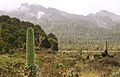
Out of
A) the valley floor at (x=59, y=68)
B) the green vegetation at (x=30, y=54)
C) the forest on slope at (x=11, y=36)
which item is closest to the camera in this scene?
the green vegetation at (x=30, y=54)

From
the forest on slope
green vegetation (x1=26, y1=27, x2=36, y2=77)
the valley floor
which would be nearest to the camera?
green vegetation (x1=26, y1=27, x2=36, y2=77)

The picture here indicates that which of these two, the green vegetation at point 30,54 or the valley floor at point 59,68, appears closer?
the green vegetation at point 30,54

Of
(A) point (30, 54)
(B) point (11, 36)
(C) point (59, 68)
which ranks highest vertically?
(B) point (11, 36)

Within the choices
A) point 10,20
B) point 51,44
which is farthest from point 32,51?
point 51,44

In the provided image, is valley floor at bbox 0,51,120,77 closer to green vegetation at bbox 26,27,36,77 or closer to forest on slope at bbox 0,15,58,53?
green vegetation at bbox 26,27,36,77

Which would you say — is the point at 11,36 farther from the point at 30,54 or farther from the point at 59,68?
the point at 30,54

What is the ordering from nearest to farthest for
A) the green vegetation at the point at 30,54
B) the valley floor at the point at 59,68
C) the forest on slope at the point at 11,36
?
the green vegetation at the point at 30,54, the valley floor at the point at 59,68, the forest on slope at the point at 11,36

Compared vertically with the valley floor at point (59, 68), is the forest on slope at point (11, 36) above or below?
above

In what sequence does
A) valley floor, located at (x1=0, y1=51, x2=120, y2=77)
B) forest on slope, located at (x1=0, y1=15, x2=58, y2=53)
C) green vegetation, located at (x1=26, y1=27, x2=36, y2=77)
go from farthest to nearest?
forest on slope, located at (x1=0, y1=15, x2=58, y2=53) → valley floor, located at (x1=0, y1=51, x2=120, y2=77) → green vegetation, located at (x1=26, y1=27, x2=36, y2=77)

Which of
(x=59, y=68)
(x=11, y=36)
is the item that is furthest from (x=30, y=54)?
(x=11, y=36)

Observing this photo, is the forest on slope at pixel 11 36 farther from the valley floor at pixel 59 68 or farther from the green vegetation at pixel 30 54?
the green vegetation at pixel 30 54

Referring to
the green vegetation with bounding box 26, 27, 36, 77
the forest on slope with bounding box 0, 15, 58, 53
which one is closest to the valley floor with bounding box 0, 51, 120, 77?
the green vegetation with bounding box 26, 27, 36, 77

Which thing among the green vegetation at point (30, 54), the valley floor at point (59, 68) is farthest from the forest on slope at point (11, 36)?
the green vegetation at point (30, 54)

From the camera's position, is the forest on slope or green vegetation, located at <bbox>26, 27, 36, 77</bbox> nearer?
green vegetation, located at <bbox>26, 27, 36, 77</bbox>
